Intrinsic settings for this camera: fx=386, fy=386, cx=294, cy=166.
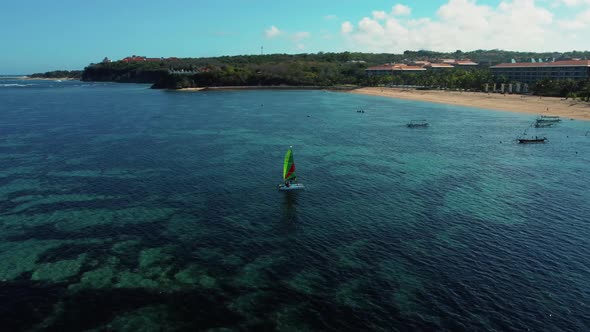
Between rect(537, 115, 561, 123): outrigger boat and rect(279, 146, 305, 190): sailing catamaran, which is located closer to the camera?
rect(279, 146, 305, 190): sailing catamaran

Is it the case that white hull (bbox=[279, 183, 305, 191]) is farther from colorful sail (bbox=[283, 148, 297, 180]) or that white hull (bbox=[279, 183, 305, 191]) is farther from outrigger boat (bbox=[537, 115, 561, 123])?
outrigger boat (bbox=[537, 115, 561, 123])

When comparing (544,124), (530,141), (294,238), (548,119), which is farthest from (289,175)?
(548,119)

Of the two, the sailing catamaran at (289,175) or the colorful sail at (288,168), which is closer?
the sailing catamaran at (289,175)

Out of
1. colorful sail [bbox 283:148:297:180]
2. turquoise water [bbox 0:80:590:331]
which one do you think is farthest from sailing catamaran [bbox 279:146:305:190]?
turquoise water [bbox 0:80:590:331]

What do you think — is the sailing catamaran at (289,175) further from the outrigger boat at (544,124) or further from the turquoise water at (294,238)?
the outrigger boat at (544,124)

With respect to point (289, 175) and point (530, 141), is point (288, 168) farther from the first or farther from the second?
point (530, 141)

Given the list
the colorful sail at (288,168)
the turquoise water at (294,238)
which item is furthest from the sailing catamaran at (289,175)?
the turquoise water at (294,238)

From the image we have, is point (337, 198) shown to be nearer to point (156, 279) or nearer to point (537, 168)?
point (156, 279)

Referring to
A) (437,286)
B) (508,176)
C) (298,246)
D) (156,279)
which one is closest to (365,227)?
(298,246)

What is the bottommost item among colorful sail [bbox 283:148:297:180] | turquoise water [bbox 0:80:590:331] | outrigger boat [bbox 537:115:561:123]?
turquoise water [bbox 0:80:590:331]
